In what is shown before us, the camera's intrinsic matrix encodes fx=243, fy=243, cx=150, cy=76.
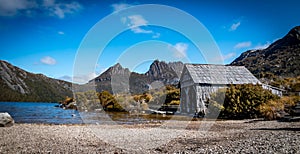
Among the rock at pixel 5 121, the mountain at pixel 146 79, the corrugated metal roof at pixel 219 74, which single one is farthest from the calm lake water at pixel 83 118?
the mountain at pixel 146 79

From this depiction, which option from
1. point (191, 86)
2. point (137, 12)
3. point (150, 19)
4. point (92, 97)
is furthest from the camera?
point (92, 97)

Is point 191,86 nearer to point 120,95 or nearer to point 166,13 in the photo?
point 166,13

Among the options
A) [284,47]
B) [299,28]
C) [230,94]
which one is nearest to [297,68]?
[284,47]

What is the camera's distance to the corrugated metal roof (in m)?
26.0

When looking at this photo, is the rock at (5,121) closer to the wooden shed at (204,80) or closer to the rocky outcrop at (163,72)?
the wooden shed at (204,80)

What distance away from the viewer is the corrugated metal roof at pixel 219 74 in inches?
1025

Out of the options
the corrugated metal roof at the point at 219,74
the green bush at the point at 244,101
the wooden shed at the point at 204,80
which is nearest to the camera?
the green bush at the point at 244,101

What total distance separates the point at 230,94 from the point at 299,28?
4627 inches

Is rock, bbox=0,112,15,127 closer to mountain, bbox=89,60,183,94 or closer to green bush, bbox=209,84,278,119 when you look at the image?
green bush, bbox=209,84,278,119

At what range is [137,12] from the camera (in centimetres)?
1425

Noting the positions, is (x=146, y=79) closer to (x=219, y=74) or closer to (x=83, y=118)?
(x=219, y=74)

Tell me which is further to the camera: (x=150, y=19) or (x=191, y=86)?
(x=191, y=86)

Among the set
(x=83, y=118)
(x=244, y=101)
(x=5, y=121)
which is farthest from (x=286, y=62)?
(x=5, y=121)

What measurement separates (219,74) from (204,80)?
2.35 m
